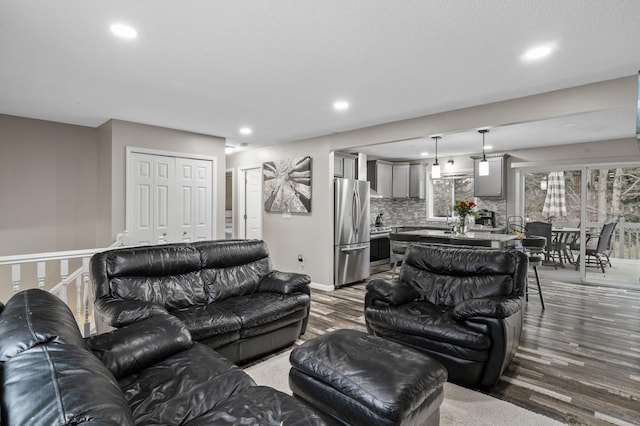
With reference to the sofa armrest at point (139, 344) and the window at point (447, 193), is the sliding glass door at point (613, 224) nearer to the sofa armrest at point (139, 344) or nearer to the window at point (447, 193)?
the window at point (447, 193)

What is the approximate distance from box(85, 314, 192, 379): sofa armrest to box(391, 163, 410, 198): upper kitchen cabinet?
6.62 m

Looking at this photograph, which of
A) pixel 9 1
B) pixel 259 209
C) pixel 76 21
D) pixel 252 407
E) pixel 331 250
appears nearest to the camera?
pixel 252 407

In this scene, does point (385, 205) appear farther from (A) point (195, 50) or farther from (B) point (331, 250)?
(A) point (195, 50)

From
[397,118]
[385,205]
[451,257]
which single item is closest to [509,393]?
[451,257]

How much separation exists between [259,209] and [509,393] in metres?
5.20

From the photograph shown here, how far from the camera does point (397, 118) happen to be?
4422 millimetres

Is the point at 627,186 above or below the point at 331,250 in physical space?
above

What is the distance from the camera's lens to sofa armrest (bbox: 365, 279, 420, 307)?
3.01 meters

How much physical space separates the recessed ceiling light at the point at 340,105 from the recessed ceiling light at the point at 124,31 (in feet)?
6.70

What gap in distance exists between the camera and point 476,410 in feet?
7.27

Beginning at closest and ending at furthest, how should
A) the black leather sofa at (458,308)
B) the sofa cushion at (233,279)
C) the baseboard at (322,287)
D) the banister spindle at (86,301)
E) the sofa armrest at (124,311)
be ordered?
the sofa armrest at (124,311)
the black leather sofa at (458,308)
the banister spindle at (86,301)
the sofa cushion at (233,279)
the baseboard at (322,287)

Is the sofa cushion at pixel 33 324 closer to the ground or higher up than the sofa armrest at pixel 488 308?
higher up

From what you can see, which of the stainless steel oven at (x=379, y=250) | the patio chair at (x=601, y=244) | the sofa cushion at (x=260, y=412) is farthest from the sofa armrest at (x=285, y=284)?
the patio chair at (x=601, y=244)

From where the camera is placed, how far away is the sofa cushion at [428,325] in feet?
7.91
